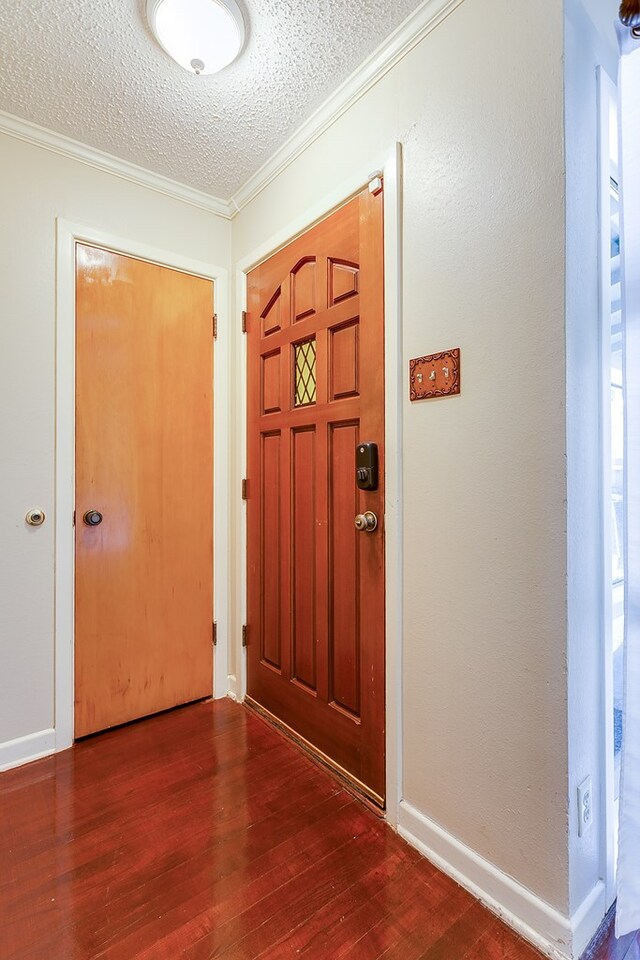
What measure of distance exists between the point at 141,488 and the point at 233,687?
3.58 ft

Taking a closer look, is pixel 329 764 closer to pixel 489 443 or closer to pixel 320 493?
pixel 320 493

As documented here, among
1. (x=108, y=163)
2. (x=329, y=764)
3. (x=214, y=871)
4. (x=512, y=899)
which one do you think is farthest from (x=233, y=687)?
(x=108, y=163)

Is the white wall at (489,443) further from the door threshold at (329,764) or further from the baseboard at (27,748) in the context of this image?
the baseboard at (27,748)

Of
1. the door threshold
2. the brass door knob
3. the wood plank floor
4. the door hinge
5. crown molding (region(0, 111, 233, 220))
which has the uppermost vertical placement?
crown molding (region(0, 111, 233, 220))

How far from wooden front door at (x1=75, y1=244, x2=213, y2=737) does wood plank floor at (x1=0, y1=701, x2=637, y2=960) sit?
37 centimetres

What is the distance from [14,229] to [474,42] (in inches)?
67.1

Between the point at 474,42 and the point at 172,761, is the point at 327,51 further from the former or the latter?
the point at 172,761

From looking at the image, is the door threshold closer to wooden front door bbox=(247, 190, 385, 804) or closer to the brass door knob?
wooden front door bbox=(247, 190, 385, 804)

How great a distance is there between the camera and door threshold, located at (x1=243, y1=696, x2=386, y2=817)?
1.51 meters

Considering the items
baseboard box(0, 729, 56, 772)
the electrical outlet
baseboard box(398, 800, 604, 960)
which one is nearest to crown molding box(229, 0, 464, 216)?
the electrical outlet

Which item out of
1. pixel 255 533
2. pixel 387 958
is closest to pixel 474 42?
pixel 255 533

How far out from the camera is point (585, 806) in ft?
3.57

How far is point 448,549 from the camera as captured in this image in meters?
1.29

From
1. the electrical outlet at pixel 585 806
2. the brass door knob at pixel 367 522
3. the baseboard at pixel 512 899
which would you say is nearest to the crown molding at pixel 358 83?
the brass door knob at pixel 367 522
